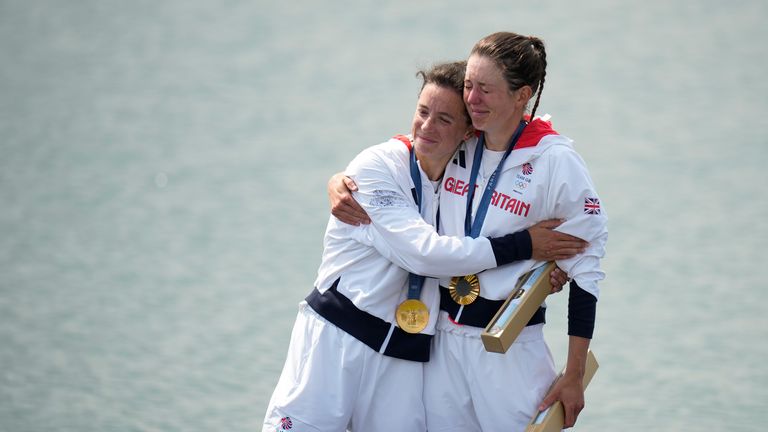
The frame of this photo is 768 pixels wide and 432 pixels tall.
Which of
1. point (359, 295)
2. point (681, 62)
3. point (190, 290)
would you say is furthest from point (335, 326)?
point (681, 62)

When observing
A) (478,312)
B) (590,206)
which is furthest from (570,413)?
(590,206)

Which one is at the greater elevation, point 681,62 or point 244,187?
point 681,62

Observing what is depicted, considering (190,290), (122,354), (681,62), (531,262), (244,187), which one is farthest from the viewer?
(681,62)

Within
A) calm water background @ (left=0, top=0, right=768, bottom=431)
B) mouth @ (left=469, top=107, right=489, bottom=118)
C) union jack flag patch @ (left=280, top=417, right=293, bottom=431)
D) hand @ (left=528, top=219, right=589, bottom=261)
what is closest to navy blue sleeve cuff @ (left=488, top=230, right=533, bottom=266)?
hand @ (left=528, top=219, right=589, bottom=261)

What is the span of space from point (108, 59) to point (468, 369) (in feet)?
26.5

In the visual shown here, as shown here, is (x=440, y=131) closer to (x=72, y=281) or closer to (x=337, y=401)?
(x=337, y=401)

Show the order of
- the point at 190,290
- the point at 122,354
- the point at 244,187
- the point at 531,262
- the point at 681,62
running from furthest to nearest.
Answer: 1. the point at 681,62
2. the point at 244,187
3. the point at 190,290
4. the point at 122,354
5. the point at 531,262

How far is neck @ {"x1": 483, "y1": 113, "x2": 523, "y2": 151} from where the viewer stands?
3266 mm

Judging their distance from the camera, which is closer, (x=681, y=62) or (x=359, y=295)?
(x=359, y=295)

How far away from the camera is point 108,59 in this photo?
34.9 feet

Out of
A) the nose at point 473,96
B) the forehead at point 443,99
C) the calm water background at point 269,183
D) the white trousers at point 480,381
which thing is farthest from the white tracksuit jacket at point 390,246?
the calm water background at point 269,183

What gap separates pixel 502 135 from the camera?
3.28 meters

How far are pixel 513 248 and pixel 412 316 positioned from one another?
1.24 ft

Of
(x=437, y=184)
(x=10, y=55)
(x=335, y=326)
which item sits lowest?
(x=335, y=326)
